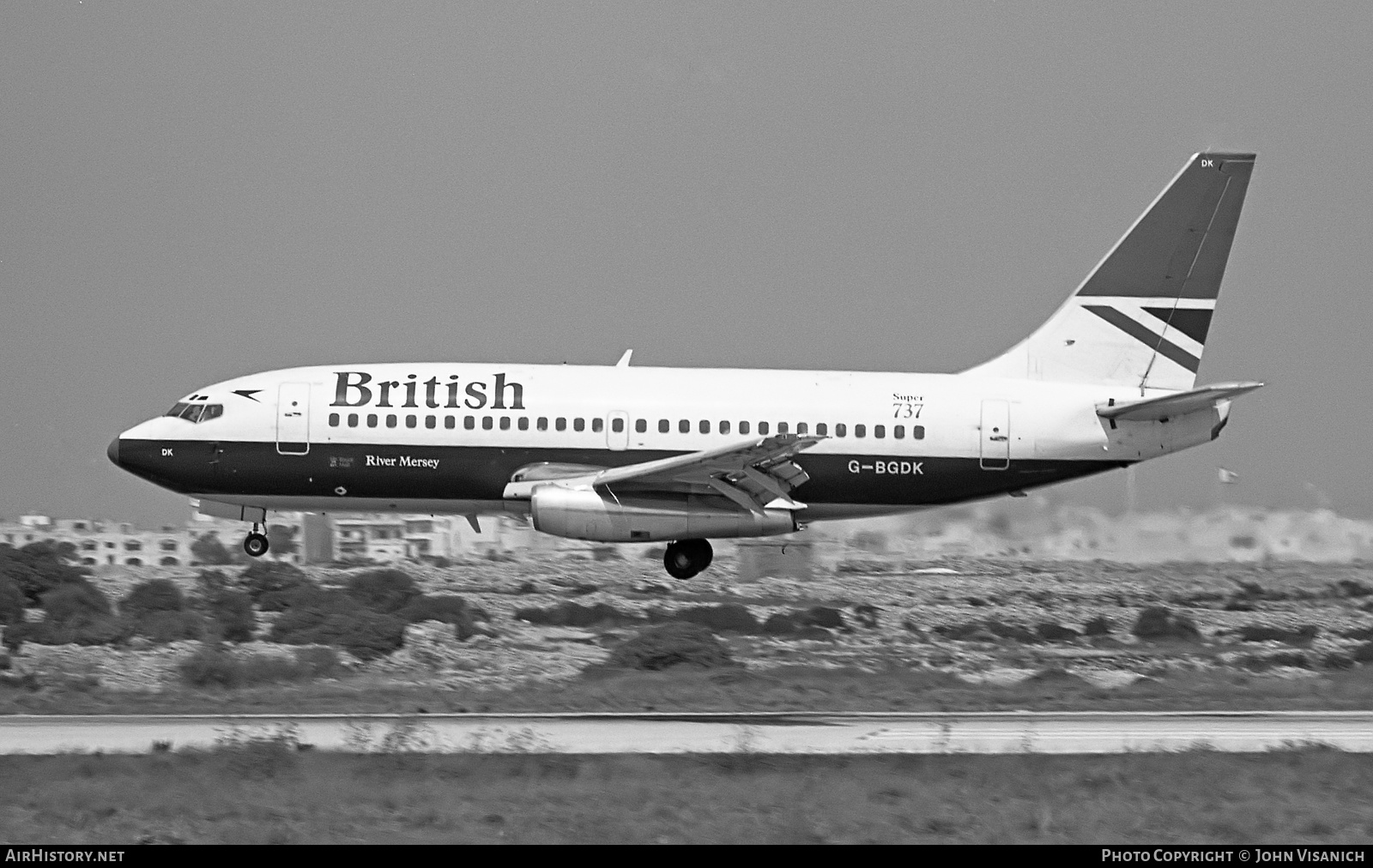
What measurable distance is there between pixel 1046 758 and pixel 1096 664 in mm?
13511

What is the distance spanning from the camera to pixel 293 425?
3209 cm

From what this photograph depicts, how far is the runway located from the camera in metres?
20.5

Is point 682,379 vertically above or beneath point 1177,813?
above

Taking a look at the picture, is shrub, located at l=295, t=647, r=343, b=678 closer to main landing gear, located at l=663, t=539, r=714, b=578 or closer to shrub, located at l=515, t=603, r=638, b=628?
shrub, located at l=515, t=603, r=638, b=628

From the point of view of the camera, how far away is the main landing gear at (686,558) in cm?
3341

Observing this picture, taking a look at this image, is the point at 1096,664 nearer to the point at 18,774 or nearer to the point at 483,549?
the point at 18,774

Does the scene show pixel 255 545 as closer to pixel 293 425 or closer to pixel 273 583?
pixel 293 425

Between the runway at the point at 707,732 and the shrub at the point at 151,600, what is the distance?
14435mm

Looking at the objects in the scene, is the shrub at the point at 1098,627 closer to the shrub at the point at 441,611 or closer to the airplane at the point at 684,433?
the airplane at the point at 684,433

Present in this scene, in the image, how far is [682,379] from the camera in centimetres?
3281

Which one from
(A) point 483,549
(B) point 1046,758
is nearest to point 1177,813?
(B) point 1046,758


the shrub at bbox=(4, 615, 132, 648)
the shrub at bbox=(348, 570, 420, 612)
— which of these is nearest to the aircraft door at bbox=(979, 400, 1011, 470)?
the shrub at bbox=(348, 570, 420, 612)

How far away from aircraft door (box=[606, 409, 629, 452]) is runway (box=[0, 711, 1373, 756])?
8168mm
